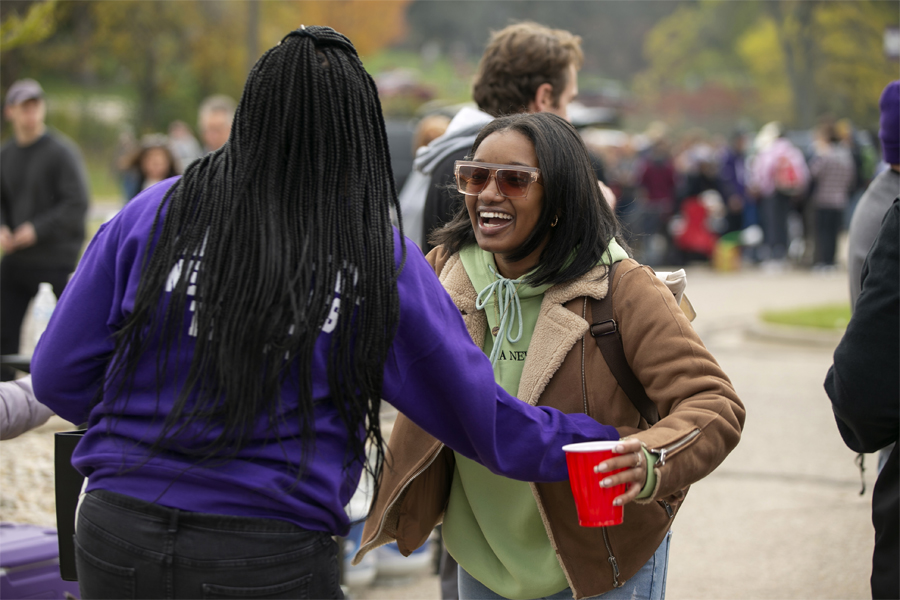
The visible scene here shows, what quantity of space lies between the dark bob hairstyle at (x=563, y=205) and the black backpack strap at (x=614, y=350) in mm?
125

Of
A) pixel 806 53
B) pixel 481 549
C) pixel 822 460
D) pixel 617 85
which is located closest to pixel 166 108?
pixel 806 53

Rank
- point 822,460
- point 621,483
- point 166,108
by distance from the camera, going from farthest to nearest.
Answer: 1. point 166,108
2. point 822,460
3. point 621,483

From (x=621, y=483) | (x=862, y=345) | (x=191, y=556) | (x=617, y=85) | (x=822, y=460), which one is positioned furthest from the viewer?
(x=617, y=85)

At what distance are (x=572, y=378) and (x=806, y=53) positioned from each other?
144 ft

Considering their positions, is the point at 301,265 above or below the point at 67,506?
above

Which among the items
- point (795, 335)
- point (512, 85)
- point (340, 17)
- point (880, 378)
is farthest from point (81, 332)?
point (340, 17)

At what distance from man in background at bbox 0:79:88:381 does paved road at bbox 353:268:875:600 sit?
3680 millimetres

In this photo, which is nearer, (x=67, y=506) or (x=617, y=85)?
(x=67, y=506)

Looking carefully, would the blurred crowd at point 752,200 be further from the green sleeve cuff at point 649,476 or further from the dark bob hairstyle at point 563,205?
the green sleeve cuff at point 649,476

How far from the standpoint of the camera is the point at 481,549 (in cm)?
243

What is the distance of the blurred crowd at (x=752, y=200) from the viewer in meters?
15.3

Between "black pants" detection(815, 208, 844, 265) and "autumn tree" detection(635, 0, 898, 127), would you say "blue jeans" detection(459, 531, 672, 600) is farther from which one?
"autumn tree" detection(635, 0, 898, 127)

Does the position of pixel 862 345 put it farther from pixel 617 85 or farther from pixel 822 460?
pixel 617 85

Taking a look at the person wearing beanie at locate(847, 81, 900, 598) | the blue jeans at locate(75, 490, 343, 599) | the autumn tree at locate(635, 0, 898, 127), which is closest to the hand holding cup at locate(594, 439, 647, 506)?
the blue jeans at locate(75, 490, 343, 599)
